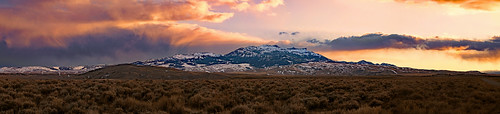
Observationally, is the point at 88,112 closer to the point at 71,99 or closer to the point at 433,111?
the point at 71,99

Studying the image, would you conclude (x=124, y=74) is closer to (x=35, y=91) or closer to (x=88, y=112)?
(x=35, y=91)

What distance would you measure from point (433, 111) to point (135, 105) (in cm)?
1250

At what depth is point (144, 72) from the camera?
10256cm

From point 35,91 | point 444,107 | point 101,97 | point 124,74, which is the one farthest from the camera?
point 124,74

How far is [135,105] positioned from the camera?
12336mm

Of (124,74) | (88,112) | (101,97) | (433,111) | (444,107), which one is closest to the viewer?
(88,112)

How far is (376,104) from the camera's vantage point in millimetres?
13828

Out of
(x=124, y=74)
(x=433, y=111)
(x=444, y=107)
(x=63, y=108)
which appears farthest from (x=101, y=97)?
(x=124, y=74)

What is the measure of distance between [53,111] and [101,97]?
15.0 feet

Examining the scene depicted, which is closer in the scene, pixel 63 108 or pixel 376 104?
pixel 63 108

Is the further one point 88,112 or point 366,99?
point 366,99

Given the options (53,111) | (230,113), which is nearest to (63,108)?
(53,111)

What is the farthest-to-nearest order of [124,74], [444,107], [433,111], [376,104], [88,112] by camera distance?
[124,74] < [376,104] < [444,107] < [433,111] < [88,112]

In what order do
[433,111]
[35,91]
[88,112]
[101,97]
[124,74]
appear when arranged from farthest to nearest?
[124,74]
[35,91]
[101,97]
[433,111]
[88,112]
